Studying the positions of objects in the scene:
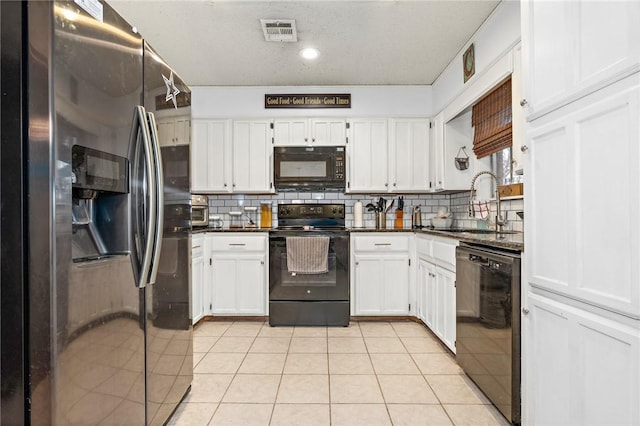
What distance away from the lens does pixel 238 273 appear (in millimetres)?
3490

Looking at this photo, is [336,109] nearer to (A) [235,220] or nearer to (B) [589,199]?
(A) [235,220]

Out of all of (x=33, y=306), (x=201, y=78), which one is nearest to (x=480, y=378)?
(x=33, y=306)

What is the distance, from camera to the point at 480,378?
1.98m

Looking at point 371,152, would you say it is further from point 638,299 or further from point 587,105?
point 638,299

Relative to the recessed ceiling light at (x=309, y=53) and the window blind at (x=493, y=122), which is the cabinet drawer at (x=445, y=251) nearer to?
the window blind at (x=493, y=122)

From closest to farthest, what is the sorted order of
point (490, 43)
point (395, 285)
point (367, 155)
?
point (490, 43)
point (395, 285)
point (367, 155)

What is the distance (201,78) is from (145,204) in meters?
2.72

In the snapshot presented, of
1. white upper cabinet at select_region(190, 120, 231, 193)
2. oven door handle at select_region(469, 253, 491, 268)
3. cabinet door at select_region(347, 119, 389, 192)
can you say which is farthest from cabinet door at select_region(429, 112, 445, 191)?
white upper cabinet at select_region(190, 120, 231, 193)

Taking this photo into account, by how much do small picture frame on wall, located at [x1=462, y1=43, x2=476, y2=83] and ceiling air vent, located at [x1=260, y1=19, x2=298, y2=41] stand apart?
1.35m

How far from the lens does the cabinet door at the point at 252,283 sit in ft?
11.4

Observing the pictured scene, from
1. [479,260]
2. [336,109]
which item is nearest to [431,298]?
[479,260]

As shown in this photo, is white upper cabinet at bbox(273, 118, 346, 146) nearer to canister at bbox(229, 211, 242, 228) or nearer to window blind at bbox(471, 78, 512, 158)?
canister at bbox(229, 211, 242, 228)

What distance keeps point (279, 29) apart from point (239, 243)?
1.89 meters

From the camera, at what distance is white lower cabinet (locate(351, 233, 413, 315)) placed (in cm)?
346
